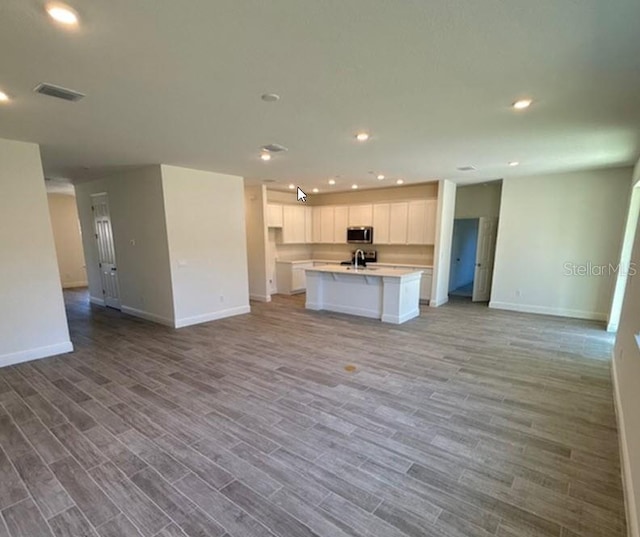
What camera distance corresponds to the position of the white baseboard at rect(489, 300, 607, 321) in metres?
6.10

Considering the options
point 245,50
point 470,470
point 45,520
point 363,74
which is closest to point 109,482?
point 45,520

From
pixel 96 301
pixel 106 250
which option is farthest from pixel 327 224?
pixel 96 301

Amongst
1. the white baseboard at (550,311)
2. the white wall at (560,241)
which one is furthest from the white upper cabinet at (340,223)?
the white baseboard at (550,311)

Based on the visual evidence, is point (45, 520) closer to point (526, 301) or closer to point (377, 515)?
point (377, 515)

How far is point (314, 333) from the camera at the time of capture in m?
5.28

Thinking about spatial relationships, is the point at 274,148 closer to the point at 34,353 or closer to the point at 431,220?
the point at 34,353

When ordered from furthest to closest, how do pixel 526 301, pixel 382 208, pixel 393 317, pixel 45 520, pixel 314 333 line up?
pixel 382 208, pixel 526 301, pixel 393 317, pixel 314 333, pixel 45 520

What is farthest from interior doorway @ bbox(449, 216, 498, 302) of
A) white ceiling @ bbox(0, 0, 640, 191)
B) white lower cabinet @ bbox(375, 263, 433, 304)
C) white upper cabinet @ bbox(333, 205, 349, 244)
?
white ceiling @ bbox(0, 0, 640, 191)

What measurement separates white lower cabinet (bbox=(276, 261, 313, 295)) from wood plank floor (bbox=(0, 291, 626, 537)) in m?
3.99

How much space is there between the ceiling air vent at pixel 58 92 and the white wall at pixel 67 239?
843 cm

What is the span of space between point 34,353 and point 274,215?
560 centimetres

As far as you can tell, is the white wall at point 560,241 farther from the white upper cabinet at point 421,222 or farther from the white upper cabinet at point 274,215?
the white upper cabinet at point 274,215

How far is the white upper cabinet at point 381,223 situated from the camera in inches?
322

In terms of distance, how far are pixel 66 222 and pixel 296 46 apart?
10.8 metres
